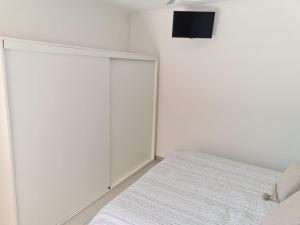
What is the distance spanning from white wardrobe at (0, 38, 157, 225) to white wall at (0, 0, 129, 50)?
47cm

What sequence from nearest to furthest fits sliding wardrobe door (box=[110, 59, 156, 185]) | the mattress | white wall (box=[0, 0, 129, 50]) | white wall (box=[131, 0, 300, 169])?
the mattress, white wall (box=[0, 0, 129, 50]), white wall (box=[131, 0, 300, 169]), sliding wardrobe door (box=[110, 59, 156, 185])

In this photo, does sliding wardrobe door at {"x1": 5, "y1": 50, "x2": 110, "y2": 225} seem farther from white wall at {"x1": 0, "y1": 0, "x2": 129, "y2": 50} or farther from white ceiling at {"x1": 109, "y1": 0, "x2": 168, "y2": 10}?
white ceiling at {"x1": 109, "y1": 0, "x2": 168, "y2": 10}

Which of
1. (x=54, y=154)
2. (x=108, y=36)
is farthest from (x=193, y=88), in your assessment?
(x=54, y=154)

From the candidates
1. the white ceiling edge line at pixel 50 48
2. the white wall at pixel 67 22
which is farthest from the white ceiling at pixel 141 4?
the white ceiling edge line at pixel 50 48

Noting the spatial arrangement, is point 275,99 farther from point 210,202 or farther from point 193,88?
point 210,202

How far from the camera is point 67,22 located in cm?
225

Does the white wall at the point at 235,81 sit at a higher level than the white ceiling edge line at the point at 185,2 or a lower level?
lower

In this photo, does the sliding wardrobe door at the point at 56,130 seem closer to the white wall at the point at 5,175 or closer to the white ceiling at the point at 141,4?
the white wall at the point at 5,175

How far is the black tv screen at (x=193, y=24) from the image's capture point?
8.45ft

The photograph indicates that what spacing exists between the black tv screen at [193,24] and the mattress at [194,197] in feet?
5.00

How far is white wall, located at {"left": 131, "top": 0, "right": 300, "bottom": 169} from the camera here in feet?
7.81

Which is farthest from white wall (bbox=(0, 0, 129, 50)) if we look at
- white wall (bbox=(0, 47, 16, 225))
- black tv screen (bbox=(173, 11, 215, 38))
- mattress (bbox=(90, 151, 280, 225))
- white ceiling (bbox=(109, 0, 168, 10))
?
mattress (bbox=(90, 151, 280, 225))

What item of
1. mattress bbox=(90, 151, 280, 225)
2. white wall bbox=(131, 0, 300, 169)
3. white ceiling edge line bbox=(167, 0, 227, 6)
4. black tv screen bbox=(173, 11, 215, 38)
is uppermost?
white ceiling edge line bbox=(167, 0, 227, 6)

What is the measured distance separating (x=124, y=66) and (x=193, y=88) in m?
0.99
